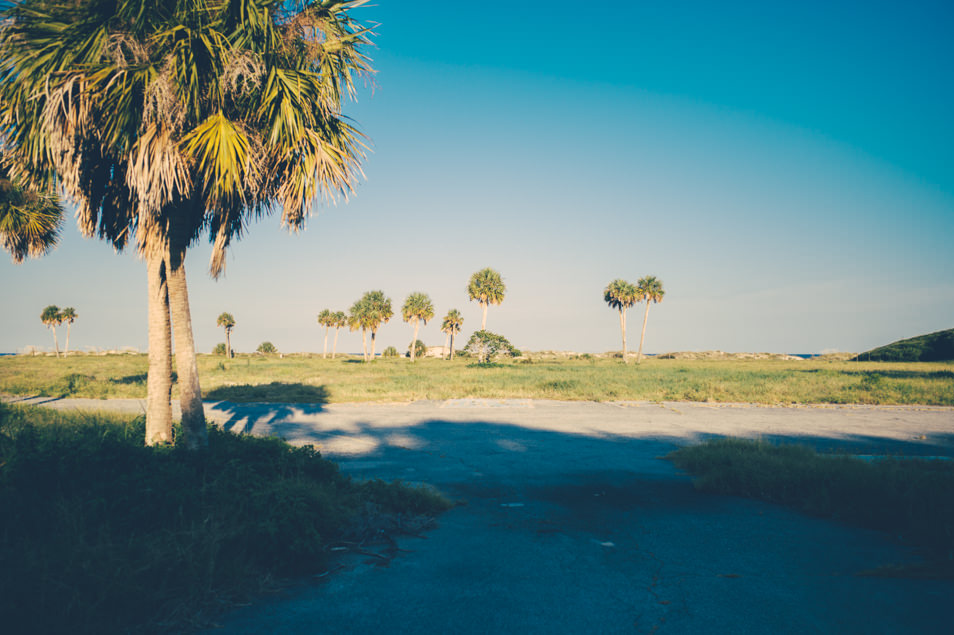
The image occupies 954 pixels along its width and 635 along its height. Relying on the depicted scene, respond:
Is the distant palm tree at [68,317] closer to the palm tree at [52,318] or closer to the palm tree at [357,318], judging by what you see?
the palm tree at [52,318]

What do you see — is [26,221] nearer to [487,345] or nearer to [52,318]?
[487,345]

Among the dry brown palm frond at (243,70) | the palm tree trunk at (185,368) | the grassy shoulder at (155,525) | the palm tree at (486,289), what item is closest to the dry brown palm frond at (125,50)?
the dry brown palm frond at (243,70)

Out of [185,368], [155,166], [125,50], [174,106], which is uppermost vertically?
[125,50]

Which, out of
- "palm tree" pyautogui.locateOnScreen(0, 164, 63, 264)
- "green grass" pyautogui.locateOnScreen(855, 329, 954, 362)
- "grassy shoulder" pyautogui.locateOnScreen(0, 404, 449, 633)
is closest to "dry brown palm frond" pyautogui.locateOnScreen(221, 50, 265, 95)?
"grassy shoulder" pyautogui.locateOnScreen(0, 404, 449, 633)

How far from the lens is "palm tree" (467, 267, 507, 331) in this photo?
6762 cm

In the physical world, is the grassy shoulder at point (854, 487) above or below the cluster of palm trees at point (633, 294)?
below

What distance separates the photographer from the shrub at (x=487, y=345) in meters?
55.6

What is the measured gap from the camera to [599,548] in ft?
18.4

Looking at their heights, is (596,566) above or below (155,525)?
below

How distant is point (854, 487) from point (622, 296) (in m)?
70.2

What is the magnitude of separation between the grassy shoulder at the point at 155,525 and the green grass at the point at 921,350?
3353 inches

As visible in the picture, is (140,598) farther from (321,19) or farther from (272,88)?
(321,19)

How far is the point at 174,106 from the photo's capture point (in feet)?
21.8

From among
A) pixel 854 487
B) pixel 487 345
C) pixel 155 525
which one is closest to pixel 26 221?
pixel 155 525
